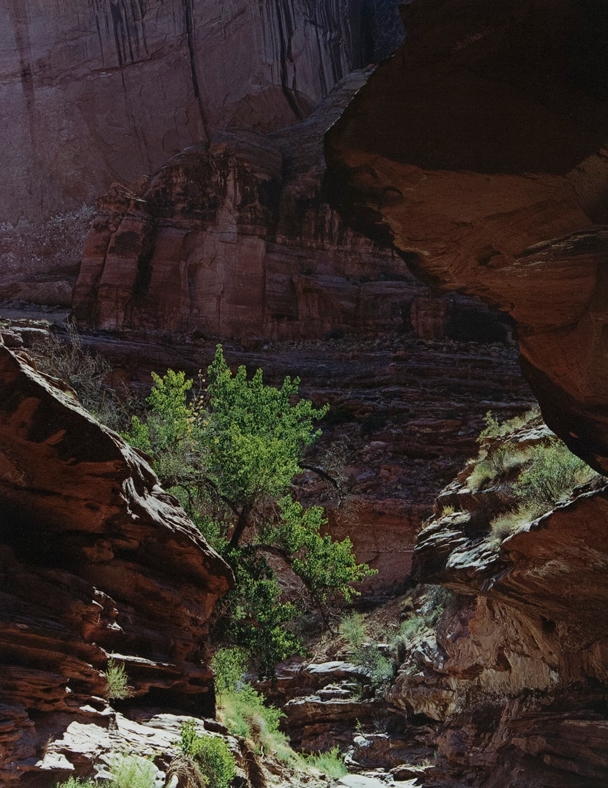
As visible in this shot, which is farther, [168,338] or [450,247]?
[168,338]

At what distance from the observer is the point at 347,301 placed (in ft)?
132

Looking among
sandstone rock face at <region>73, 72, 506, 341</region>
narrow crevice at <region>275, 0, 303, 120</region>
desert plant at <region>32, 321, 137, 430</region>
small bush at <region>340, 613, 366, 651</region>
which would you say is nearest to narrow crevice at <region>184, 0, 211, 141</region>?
sandstone rock face at <region>73, 72, 506, 341</region>

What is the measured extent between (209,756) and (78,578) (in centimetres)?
243

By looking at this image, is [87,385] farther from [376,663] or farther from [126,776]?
[126,776]

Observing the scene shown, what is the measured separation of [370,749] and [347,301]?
26.2 meters

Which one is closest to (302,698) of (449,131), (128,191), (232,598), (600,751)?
(232,598)

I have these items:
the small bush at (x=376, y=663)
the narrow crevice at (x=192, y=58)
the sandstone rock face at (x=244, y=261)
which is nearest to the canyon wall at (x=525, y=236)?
the small bush at (x=376, y=663)

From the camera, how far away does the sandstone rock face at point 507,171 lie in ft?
23.0

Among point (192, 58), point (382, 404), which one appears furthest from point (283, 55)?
point (382, 404)

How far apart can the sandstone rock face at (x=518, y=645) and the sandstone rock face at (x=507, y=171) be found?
6.19 feet

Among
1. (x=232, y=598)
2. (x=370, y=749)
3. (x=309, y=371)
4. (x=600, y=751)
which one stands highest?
(x=309, y=371)

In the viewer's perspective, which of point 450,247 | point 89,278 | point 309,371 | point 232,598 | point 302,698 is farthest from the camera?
point 89,278

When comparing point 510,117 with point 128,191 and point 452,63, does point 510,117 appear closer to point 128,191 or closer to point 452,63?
point 452,63

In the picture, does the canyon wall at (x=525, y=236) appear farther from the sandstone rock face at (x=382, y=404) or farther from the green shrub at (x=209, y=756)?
the sandstone rock face at (x=382, y=404)
